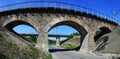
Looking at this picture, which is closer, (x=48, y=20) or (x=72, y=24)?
(x=48, y=20)

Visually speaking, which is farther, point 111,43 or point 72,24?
point 72,24

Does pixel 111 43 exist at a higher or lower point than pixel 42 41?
lower

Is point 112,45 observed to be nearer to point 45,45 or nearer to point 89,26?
point 89,26

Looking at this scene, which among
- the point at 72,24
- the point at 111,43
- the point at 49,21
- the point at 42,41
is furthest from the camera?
the point at 72,24

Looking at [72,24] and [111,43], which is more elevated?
[72,24]

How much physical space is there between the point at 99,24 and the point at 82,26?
3.95 m

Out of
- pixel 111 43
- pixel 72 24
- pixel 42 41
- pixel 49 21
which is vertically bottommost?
pixel 111 43

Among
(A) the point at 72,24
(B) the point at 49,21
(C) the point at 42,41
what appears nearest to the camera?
(C) the point at 42,41

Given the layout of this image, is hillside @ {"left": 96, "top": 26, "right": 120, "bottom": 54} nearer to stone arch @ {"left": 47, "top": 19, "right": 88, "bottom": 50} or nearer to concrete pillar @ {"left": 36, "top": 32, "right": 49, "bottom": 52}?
stone arch @ {"left": 47, "top": 19, "right": 88, "bottom": 50}

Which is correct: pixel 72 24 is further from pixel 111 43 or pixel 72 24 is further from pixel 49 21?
pixel 111 43

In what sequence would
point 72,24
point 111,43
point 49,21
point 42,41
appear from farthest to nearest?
1. point 72,24
2. point 49,21
3. point 111,43
4. point 42,41

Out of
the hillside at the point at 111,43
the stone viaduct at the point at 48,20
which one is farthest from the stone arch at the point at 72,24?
the hillside at the point at 111,43

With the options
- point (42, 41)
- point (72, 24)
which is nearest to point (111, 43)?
point (72, 24)

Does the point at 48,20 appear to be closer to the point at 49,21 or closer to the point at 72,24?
the point at 49,21
